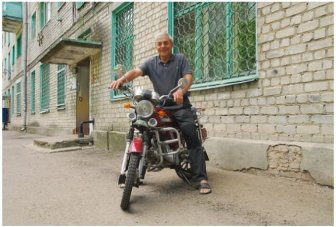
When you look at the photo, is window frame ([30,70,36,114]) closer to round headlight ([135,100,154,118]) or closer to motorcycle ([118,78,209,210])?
motorcycle ([118,78,209,210])

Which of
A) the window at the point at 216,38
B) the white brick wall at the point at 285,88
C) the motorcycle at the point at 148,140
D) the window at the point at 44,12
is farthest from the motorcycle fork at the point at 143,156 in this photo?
the window at the point at 44,12

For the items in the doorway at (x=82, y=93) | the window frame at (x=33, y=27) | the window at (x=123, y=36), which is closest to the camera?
the window at (x=123, y=36)

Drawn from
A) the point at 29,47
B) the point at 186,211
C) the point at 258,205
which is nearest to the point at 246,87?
the point at 258,205

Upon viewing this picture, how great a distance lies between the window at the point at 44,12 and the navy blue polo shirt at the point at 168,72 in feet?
35.6

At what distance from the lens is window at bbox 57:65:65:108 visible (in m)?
11.3

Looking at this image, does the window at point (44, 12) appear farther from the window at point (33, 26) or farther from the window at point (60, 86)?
the window at point (60, 86)

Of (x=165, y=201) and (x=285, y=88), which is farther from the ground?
(x=285, y=88)

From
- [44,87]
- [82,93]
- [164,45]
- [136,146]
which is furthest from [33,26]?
[136,146]

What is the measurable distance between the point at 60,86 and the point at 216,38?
7.89 meters

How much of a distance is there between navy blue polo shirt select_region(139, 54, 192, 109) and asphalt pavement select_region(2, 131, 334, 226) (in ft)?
3.29

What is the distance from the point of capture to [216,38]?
499 centimetres

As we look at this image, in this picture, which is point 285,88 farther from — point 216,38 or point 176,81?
point 216,38

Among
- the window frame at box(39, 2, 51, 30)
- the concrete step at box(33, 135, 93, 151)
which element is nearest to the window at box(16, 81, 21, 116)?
the window frame at box(39, 2, 51, 30)

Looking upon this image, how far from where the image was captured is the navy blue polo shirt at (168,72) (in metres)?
3.48
